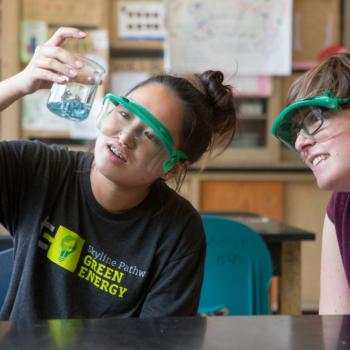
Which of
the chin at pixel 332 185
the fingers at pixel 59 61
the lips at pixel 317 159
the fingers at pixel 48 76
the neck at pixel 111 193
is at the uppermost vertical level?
the fingers at pixel 59 61

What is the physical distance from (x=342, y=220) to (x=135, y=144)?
443 millimetres

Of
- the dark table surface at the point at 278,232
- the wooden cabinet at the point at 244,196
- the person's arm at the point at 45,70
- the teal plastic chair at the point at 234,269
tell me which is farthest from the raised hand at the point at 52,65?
the wooden cabinet at the point at 244,196

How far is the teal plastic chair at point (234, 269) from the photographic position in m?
1.98

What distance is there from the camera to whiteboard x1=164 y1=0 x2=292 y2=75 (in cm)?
391

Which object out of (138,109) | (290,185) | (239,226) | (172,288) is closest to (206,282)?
(239,226)

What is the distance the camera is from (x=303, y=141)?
110cm

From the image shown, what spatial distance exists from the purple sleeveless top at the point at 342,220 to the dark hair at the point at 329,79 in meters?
0.23

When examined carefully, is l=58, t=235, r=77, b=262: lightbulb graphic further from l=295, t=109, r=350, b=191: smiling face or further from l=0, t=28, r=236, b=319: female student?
l=295, t=109, r=350, b=191: smiling face

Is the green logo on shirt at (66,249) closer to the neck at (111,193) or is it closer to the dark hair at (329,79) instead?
the neck at (111,193)

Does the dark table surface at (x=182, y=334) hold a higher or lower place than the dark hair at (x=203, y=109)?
lower

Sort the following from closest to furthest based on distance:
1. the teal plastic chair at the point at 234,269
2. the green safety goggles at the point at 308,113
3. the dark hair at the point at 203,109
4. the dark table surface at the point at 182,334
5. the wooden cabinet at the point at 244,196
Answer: the dark table surface at the point at 182,334 → the green safety goggles at the point at 308,113 → the dark hair at the point at 203,109 → the teal plastic chair at the point at 234,269 → the wooden cabinet at the point at 244,196

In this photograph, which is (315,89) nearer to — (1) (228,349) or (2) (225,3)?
(1) (228,349)

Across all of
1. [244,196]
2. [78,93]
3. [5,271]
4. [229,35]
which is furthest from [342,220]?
[229,35]

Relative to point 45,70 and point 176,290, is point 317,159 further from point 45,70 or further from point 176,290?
point 45,70
